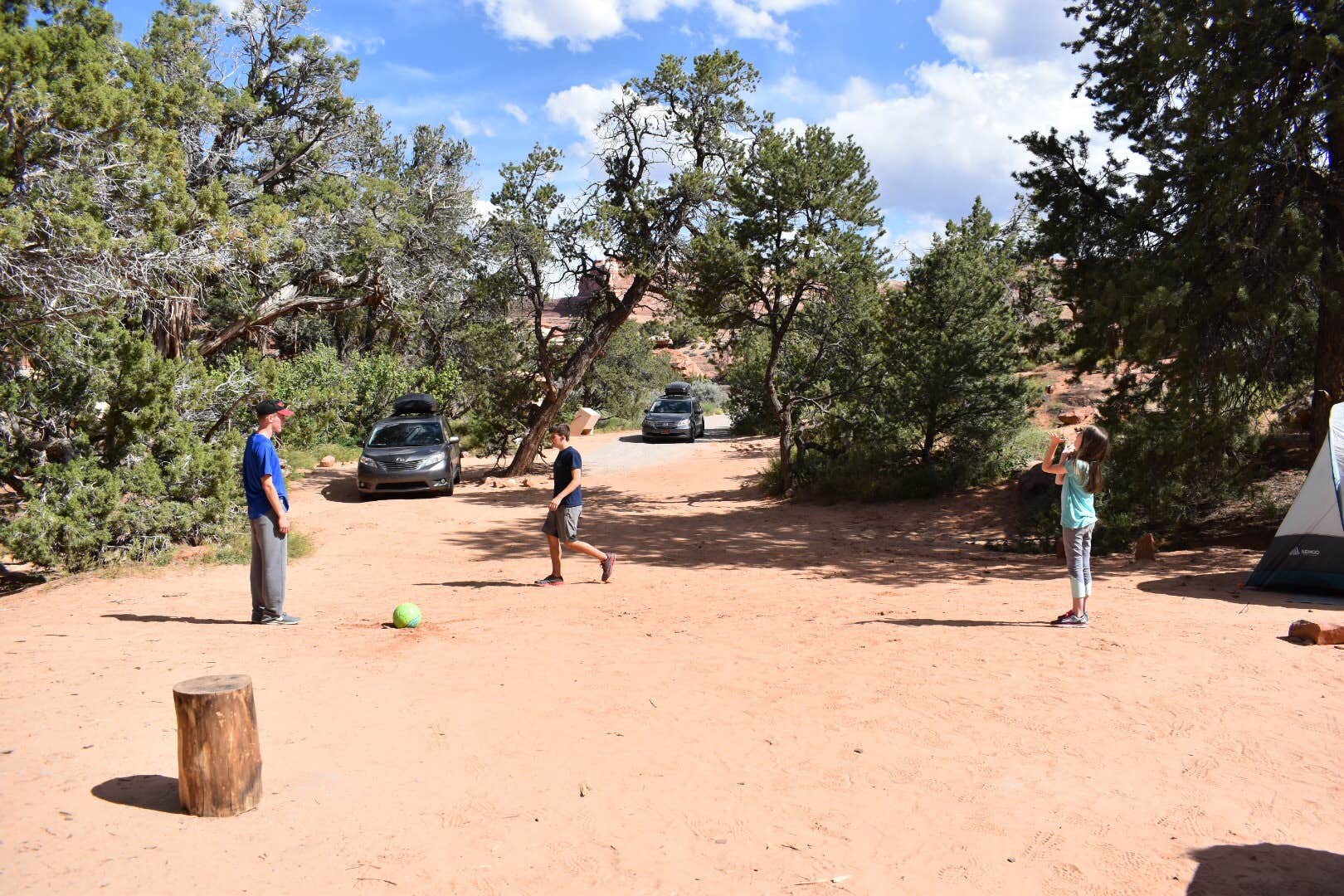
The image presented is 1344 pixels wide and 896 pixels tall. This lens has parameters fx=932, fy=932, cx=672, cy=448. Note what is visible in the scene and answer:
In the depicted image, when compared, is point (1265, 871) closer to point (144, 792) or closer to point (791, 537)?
point (144, 792)

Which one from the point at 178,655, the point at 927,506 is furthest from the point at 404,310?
the point at 178,655

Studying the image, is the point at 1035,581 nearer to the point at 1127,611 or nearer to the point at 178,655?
the point at 1127,611

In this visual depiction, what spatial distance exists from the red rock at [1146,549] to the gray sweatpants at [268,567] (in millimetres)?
9749

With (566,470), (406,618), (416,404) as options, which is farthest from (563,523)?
(416,404)

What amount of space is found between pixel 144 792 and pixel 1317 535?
9727 mm

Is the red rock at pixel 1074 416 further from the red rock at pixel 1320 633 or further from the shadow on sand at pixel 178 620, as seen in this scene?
the shadow on sand at pixel 178 620

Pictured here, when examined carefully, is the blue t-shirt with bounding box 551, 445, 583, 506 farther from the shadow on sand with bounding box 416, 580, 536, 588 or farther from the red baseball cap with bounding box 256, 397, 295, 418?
the red baseball cap with bounding box 256, 397, 295, 418

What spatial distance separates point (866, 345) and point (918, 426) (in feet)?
6.40

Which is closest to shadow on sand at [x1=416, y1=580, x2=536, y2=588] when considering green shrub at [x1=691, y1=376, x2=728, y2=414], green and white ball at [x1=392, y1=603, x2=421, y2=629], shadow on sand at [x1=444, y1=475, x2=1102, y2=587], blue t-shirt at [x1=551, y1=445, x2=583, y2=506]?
blue t-shirt at [x1=551, y1=445, x2=583, y2=506]

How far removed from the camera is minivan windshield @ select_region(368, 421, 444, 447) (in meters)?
19.8

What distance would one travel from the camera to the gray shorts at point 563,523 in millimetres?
10211

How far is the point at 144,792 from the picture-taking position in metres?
4.73

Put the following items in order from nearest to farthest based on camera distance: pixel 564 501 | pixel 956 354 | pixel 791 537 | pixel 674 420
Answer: pixel 564 501 → pixel 791 537 → pixel 956 354 → pixel 674 420

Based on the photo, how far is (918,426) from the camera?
17906 millimetres
